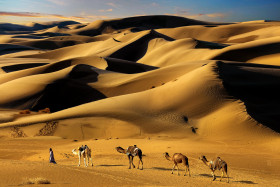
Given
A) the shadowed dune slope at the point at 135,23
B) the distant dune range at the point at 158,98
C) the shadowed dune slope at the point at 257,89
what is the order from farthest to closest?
the shadowed dune slope at the point at 135,23, the shadowed dune slope at the point at 257,89, the distant dune range at the point at 158,98

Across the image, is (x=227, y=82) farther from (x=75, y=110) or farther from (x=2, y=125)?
(x=2, y=125)

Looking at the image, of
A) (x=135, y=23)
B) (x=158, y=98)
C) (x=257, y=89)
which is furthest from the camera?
(x=135, y=23)

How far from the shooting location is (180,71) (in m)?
35.7

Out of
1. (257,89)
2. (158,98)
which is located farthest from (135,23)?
(158,98)

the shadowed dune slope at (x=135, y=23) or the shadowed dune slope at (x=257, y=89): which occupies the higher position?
the shadowed dune slope at (x=135, y=23)

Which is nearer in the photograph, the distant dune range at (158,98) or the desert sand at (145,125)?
the desert sand at (145,125)

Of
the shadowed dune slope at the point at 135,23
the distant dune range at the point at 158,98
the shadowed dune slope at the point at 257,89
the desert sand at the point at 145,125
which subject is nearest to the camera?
the desert sand at the point at 145,125

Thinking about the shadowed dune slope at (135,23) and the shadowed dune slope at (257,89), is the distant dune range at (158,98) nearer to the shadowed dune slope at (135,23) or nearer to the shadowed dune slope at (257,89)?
the shadowed dune slope at (257,89)

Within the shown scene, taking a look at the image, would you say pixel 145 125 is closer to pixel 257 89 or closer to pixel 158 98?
pixel 158 98

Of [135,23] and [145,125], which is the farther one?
[135,23]

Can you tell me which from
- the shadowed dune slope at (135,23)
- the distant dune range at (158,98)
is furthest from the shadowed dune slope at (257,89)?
the shadowed dune slope at (135,23)

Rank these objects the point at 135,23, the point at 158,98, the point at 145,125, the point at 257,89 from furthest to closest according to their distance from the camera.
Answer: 1. the point at 135,23
2. the point at 257,89
3. the point at 158,98
4. the point at 145,125

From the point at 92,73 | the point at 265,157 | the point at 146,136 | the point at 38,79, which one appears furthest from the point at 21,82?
the point at 265,157

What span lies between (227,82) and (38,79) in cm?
2148
